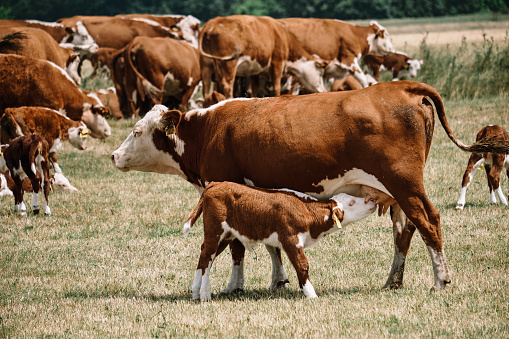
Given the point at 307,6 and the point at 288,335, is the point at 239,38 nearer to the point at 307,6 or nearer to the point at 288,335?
the point at 288,335

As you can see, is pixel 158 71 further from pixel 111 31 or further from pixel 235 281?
pixel 235 281

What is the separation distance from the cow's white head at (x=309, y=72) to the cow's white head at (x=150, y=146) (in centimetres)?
1009

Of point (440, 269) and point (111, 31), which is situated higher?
point (440, 269)

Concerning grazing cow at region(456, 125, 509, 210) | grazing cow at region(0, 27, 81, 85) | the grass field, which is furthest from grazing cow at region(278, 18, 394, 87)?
grazing cow at region(456, 125, 509, 210)

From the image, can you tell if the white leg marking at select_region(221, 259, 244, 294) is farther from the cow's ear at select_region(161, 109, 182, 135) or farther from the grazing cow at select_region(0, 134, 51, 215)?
the grazing cow at select_region(0, 134, 51, 215)

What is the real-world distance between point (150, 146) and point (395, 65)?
20.4m

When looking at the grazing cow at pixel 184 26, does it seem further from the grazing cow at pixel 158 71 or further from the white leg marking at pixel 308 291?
the white leg marking at pixel 308 291

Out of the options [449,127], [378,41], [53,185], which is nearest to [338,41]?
[378,41]

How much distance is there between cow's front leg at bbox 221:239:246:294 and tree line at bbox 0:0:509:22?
66.2m

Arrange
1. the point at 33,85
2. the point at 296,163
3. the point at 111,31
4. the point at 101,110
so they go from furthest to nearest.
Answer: the point at 111,31
the point at 101,110
the point at 33,85
the point at 296,163

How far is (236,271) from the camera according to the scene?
7289 mm

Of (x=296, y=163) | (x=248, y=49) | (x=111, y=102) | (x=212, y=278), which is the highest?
(x=296, y=163)

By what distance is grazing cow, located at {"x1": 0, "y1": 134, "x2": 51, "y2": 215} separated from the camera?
10969mm

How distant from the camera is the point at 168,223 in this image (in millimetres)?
10570
